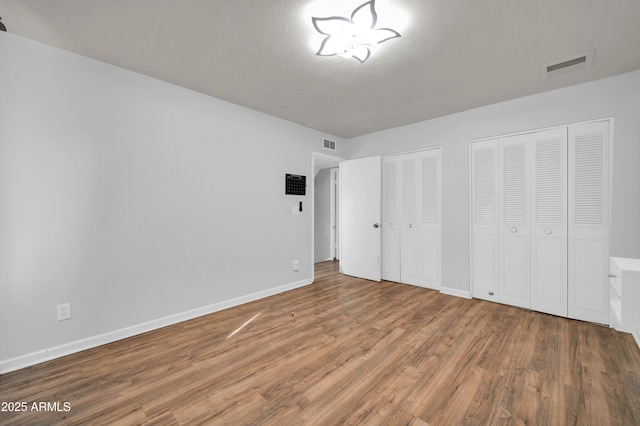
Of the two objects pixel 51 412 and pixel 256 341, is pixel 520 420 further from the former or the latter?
pixel 51 412

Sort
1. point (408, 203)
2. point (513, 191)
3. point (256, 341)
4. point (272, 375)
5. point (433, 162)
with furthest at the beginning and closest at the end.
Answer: point (408, 203) < point (433, 162) < point (513, 191) < point (256, 341) < point (272, 375)

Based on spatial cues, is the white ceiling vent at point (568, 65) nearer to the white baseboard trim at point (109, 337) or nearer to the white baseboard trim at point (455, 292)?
the white baseboard trim at point (455, 292)

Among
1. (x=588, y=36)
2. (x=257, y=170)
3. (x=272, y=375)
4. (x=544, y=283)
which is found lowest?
(x=272, y=375)

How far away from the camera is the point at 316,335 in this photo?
8.41 feet

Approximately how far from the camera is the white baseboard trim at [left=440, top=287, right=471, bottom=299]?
361 centimetres

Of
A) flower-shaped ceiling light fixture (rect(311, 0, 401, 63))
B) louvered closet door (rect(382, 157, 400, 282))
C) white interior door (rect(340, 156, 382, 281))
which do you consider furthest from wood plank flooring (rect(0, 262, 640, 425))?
flower-shaped ceiling light fixture (rect(311, 0, 401, 63))

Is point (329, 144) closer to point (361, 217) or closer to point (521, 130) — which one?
point (361, 217)

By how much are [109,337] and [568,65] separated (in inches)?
197

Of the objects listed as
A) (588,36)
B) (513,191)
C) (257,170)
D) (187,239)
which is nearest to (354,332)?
(187,239)

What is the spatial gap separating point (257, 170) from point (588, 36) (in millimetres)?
3450

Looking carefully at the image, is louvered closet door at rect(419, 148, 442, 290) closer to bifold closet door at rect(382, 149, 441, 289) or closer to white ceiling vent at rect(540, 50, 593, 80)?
bifold closet door at rect(382, 149, 441, 289)

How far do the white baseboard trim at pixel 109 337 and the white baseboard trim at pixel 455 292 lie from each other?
104 inches

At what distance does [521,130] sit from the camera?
322 cm

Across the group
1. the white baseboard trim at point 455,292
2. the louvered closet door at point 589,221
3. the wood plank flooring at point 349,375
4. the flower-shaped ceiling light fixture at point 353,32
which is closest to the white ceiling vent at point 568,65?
the louvered closet door at point 589,221
